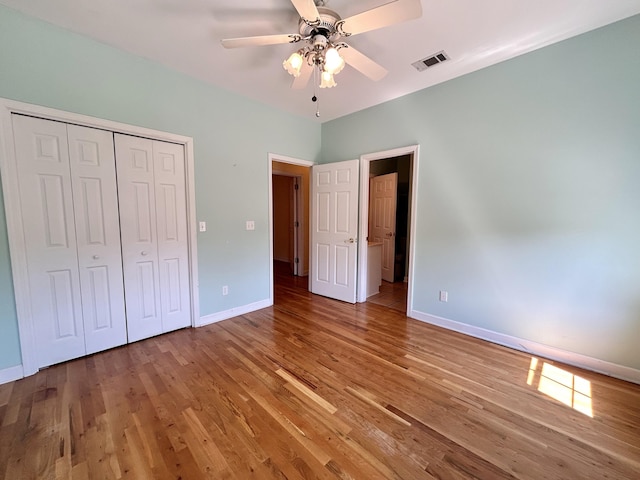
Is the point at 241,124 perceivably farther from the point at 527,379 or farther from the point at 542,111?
the point at 527,379

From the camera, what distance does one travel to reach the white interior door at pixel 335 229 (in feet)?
11.8

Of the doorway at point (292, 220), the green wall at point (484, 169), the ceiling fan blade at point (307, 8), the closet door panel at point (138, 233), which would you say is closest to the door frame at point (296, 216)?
the doorway at point (292, 220)

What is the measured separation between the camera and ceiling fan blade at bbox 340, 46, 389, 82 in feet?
5.63

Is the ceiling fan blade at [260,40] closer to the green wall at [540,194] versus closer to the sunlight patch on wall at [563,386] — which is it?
the green wall at [540,194]

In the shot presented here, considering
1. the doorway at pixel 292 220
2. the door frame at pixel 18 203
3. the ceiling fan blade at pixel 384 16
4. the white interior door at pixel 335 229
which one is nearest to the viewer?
the ceiling fan blade at pixel 384 16

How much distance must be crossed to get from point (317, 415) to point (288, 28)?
282 centimetres

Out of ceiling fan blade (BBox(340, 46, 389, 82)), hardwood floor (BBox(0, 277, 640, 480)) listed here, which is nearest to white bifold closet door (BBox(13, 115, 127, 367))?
hardwood floor (BBox(0, 277, 640, 480))

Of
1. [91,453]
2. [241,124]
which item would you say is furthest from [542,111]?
[91,453]

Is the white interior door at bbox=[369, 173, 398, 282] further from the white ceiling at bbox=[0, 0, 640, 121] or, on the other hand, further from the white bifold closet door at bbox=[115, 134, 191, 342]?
the white bifold closet door at bbox=[115, 134, 191, 342]

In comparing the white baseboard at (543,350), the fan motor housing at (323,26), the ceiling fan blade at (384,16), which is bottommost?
the white baseboard at (543,350)

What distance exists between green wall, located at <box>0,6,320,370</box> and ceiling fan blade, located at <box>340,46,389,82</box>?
1.74 m

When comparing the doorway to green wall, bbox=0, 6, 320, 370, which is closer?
green wall, bbox=0, 6, 320, 370

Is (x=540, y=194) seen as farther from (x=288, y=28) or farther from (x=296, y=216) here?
(x=296, y=216)

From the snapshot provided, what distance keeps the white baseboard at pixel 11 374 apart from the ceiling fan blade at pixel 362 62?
3419mm
